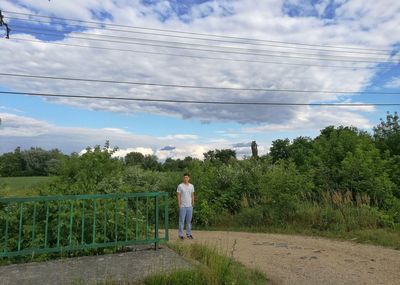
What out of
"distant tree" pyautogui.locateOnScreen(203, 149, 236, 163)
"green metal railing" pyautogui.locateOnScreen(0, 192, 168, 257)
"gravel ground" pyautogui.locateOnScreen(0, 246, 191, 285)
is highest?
"distant tree" pyautogui.locateOnScreen(203, 149, 236, 163)

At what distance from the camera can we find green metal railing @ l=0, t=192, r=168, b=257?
6.84 m

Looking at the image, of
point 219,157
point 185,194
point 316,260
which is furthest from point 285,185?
point 219,157

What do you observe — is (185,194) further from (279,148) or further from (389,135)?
(279,148)

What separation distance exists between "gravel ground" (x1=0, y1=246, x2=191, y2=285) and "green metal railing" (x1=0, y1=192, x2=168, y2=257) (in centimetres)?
23

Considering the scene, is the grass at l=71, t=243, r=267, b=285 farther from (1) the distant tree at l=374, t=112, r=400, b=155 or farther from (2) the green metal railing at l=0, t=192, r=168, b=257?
(1) the distant tree at l=374, t=112, r=400, b=155

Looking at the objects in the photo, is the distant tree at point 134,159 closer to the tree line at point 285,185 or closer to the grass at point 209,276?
the tree line at point 285,185

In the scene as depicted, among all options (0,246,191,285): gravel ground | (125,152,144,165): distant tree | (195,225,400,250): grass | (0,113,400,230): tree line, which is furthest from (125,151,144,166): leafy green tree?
(0,246,191,285): gravel ground

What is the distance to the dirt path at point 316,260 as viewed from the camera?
708cm

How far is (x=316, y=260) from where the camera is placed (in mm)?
8438

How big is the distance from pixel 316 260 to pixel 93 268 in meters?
4.60

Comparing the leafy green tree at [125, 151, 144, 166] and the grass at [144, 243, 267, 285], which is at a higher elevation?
the leafy green tree at [125, 151, 144, 166]

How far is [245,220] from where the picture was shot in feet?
48.3

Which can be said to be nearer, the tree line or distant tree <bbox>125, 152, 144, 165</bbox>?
the tree line

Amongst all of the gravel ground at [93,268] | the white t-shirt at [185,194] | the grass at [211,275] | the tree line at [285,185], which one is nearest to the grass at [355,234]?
the tree line at [285,185]
